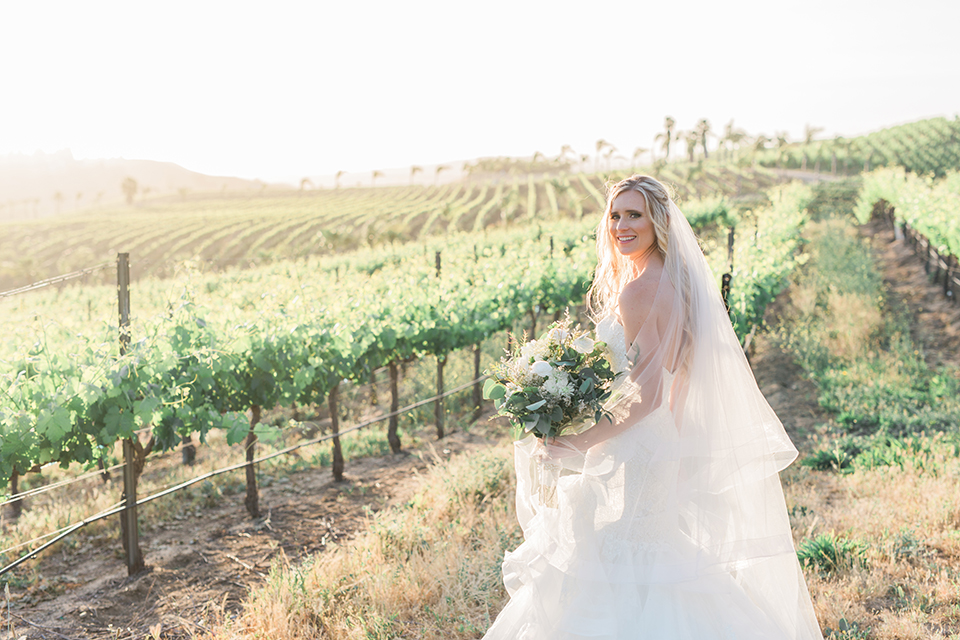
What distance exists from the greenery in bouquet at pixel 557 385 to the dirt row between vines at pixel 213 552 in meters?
2.17

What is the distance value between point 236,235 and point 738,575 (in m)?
52.4

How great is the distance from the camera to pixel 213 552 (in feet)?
15.4

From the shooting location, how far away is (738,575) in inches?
96.7

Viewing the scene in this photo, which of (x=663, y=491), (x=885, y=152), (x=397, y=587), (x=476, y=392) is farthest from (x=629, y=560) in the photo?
(x=885, y=152)

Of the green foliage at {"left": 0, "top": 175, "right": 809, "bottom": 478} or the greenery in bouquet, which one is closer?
the greenery in bouquet

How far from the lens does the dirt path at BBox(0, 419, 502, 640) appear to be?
3682 millimetres

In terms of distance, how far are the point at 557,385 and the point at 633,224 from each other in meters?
0.72

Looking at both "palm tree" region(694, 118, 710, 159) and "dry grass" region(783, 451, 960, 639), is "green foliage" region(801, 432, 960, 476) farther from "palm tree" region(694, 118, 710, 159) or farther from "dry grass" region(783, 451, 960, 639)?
"palm tree" region(694, 118, 710, 159)

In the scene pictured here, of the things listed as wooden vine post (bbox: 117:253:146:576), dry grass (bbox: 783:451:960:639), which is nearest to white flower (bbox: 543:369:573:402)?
dry grass (bbox: 783:451:960:639)

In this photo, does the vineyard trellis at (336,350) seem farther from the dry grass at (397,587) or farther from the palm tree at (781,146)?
the palm tree at (781,146)

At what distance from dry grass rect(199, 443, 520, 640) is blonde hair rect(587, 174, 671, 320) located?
1737 mm

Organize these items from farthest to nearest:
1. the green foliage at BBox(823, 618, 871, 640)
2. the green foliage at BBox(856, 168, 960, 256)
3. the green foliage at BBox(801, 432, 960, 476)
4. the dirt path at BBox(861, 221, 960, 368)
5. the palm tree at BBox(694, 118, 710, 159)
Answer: the palm tree at BBox(694, 118, 710, 159), the green foliage at BBox(856, 168, 960, 256), the dirt path at BBox(861, 221, 960, 368), the green foliage at BBox(801, 432, 960, 476), the green foliage at BBox(823, 618, 871, 640)

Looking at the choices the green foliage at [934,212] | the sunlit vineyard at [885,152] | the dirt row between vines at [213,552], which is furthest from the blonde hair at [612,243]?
the sunlit vineyard at [885,152]

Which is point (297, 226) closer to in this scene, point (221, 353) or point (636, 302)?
point (221, 353)
